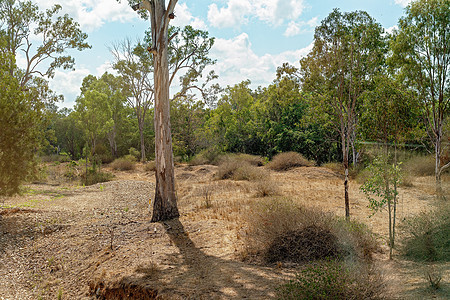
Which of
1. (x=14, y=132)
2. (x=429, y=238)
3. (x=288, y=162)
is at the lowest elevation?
(x=429, y=238)

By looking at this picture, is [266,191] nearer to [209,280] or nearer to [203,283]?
[209,280]

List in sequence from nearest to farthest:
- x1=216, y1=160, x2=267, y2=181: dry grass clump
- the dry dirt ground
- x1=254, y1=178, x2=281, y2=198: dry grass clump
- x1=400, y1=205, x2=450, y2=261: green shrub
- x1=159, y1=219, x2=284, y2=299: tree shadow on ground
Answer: x1=159, y1=219, x2=284, y2=299: tree shadow on ground, the dry dirt ground, x1=400, y1=205, x2=450, y2=261: green shrub, x1=254, y1=178, x2=281, y2=198: dry grass clump, x1=216, y1=160, x2=267, y2=181: dry grass clump

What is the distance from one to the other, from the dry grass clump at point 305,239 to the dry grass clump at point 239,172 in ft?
31.5

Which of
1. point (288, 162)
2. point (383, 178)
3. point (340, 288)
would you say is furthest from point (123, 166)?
point (340, 288)

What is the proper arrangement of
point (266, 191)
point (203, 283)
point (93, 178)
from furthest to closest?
point (93, 178), point (266, 191), point (203, 283)

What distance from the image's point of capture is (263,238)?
570 cm

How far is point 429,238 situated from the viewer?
5578mm

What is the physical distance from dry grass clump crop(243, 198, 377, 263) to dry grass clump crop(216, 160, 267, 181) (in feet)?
31.5

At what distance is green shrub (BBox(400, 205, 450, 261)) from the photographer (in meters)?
5.33

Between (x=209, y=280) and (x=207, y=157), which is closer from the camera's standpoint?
(x=209, y=280)

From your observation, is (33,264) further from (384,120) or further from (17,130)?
(384,120)

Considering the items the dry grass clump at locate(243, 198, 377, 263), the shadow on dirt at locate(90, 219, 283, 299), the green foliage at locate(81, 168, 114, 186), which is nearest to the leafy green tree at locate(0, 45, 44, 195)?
the shadow on dirt at locate(90, 219, 283, 299)

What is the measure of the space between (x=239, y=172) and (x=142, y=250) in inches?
414

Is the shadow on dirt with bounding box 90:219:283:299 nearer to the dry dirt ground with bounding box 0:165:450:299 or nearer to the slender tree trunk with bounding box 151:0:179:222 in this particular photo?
the dry dirt ground with bounding box 0:165:450:299
